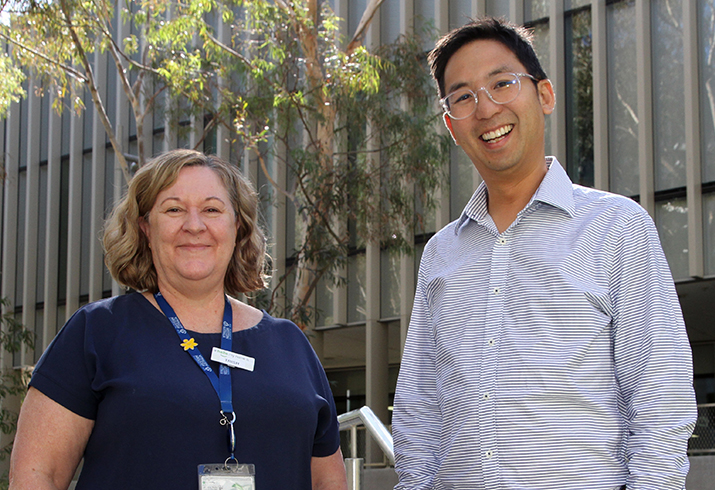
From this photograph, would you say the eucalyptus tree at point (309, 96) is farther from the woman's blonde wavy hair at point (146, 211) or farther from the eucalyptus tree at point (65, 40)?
the woman's blonde wavy hair at point (146, 211)

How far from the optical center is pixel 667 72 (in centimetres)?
1205

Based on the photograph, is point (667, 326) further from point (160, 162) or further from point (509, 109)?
point (160, 162)

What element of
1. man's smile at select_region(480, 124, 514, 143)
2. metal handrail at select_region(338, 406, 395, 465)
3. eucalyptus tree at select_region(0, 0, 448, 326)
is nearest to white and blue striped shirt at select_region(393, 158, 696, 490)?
man's smile at select_region(480, 124, 514, 143)

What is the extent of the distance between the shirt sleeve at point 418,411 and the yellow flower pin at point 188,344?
0.62 metres

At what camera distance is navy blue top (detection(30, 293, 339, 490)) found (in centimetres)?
236

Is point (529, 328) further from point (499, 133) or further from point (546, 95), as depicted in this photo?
point (546, 95)

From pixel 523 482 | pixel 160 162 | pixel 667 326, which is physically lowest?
pixel 523 482

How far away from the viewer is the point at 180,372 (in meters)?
2.46

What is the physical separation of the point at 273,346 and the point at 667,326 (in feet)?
3.96

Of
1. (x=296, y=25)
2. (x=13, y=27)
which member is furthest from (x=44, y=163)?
(x=296, y=25)

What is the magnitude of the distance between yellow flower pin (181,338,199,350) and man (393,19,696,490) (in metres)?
0.64

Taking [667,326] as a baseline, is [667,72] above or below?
above

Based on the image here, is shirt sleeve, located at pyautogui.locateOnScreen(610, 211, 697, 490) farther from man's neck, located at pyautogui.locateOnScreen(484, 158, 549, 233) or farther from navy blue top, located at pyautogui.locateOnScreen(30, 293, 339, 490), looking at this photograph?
navy blue top, located at pyautogui.locateOnScreen(30, 293, 339, 490)

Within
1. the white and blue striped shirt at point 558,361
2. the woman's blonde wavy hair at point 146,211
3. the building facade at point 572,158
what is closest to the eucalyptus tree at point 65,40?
the building facade at point 572,158
